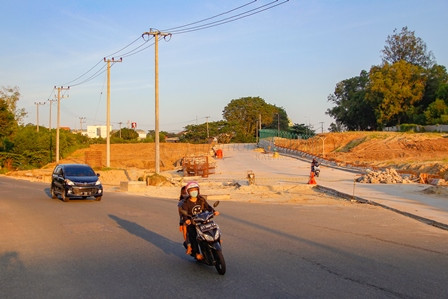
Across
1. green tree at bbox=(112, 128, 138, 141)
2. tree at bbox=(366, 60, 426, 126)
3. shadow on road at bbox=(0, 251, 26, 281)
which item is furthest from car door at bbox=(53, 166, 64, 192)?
green tree at bbox=(112, 128, 138, 141)

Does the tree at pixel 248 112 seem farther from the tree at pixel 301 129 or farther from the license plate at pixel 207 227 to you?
the license plate at pixel 207 227

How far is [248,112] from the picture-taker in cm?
12594

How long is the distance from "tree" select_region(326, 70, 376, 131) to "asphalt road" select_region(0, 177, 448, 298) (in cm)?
7116

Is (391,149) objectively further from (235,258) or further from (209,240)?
(209,240)

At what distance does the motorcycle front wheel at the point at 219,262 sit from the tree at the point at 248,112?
383ft

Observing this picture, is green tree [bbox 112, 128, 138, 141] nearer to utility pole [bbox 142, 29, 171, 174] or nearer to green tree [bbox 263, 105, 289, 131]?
A: green tree [bbox 263, 105, 289, 131]

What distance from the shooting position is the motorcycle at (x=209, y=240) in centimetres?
791

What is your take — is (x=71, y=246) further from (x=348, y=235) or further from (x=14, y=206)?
(x=14, y=206)

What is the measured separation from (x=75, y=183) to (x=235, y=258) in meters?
14.1

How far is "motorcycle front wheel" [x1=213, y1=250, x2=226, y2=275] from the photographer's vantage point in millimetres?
7879

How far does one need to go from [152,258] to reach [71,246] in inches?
96.1

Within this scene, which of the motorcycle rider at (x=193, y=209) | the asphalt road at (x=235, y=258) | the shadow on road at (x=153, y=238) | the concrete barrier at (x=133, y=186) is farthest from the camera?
the concrete barrier at (x=133, y=186)

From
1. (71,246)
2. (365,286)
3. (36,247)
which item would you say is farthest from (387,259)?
(36,247)

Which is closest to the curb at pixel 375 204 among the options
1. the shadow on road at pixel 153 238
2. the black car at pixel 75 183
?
the shadow on road at pixel 153 238
